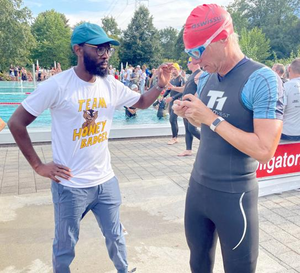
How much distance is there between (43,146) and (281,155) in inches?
214

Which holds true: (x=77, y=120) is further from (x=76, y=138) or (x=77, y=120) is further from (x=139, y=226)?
(x=139, y=226)

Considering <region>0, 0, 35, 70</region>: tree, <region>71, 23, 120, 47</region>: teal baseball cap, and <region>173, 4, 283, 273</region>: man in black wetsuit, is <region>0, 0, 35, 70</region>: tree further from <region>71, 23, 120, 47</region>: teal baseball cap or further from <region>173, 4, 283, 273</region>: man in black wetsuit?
<region>173, 4, 283, 273</region>: man in black wetsuit

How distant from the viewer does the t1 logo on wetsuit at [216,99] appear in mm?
1710

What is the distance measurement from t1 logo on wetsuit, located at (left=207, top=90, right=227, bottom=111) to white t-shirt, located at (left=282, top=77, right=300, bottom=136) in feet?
10.6

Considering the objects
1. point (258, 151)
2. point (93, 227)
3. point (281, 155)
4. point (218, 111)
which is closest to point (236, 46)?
point (218, 111)

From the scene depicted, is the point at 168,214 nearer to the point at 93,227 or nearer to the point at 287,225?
the point at 93,227

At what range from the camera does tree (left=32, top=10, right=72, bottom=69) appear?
56031 mm

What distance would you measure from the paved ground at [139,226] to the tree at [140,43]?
1983 inches

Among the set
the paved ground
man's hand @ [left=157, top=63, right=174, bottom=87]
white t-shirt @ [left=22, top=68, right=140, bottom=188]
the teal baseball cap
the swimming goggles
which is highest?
the teal baseball cap

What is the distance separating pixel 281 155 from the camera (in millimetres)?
4527

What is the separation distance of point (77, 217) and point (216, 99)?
1296 millimetres

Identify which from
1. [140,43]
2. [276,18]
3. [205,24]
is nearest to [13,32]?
[140,43]

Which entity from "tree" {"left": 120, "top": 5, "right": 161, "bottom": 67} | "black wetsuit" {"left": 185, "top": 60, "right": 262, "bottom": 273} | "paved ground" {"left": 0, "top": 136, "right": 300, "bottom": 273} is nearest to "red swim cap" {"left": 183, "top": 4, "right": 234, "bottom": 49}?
"black wetsuit" {"left": 185, "top": 60, "right": 262, "bottom": 273}

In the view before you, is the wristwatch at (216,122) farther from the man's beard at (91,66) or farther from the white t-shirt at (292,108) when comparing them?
the white t-shirt at (292,108)
